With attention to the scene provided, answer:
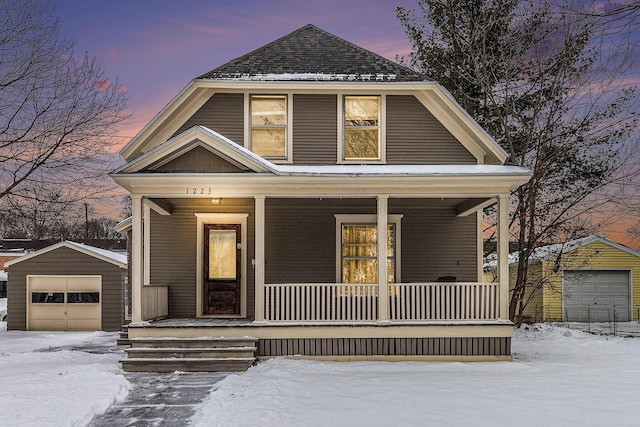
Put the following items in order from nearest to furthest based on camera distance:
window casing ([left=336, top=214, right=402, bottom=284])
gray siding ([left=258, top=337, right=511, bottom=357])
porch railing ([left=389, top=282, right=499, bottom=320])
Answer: gray siding ([left=258, top=337, right=511, bottom=357]) → porch railing ([left=389, top=282, right=499, bottom=320]) → window casing ([left=336, top=214, right=402, bottom=284])

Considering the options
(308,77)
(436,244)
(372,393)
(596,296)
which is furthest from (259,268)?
(596,296)

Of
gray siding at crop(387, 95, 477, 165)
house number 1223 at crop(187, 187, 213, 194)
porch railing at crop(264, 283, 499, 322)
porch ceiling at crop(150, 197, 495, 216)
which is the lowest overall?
porch railing at crop(264, 283, 499, 322)

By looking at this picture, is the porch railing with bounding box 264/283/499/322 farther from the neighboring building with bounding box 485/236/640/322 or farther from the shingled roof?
the neighboring building with bounding box 485/236/640/322

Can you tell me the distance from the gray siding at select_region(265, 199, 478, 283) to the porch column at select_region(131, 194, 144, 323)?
115 inches

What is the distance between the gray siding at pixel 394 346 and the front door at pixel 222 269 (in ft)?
7.54

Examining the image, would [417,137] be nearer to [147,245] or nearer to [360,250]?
[360,250]

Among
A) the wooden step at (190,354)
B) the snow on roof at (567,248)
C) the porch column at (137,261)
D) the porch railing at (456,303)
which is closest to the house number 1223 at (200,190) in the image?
the porch column at (137,261)

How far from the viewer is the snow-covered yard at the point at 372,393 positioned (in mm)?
6141

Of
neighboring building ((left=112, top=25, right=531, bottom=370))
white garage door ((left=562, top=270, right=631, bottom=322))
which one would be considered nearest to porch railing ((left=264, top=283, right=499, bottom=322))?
neighboring building ((left=112, top=25, right=531, bottom=370))

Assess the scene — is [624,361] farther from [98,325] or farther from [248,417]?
[98,325]

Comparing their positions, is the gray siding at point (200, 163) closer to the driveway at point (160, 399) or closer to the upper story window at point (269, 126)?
the upper story window at point (269, 126)

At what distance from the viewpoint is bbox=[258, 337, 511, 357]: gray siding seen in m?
9.88

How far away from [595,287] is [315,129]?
1601 centimetres

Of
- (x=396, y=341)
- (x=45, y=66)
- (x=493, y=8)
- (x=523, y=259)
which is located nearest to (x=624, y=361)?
(x=396, y=341)
